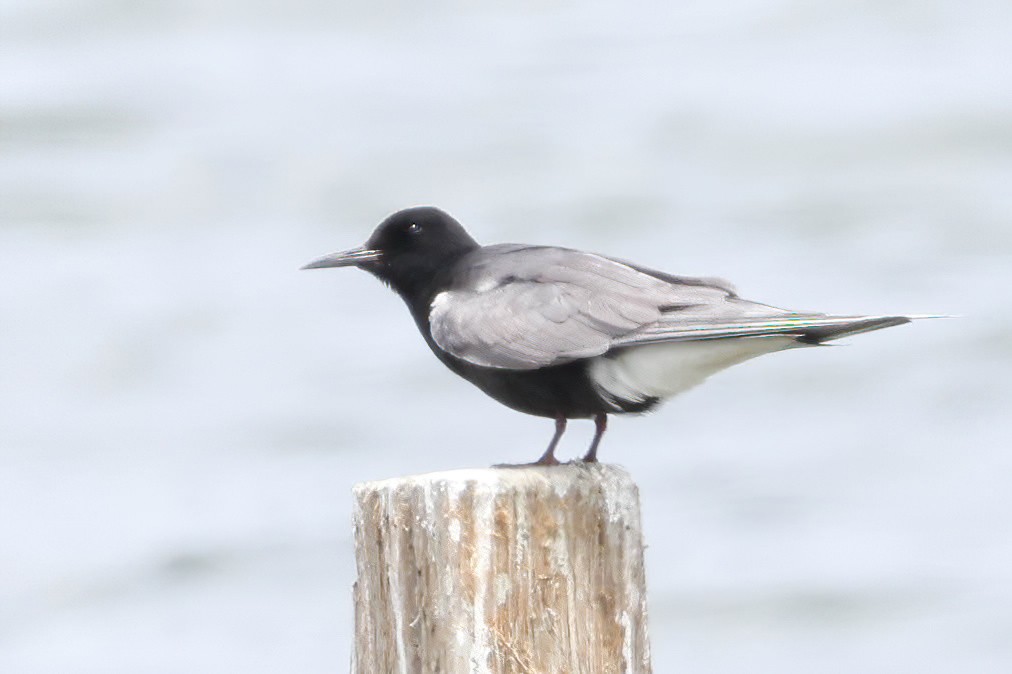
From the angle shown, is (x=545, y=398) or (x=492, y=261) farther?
(x=492, y=261)

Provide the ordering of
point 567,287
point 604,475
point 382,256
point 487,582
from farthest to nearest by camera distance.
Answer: point 382,256 < point 567,287 < point 604,475 < point 487,582

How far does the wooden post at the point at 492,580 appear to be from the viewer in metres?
4.16

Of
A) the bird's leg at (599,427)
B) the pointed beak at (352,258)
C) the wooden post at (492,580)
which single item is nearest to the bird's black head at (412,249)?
the pointed beak at (352,258)

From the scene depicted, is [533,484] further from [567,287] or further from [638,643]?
[567,287]

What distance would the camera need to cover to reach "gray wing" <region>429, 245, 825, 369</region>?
574 cm

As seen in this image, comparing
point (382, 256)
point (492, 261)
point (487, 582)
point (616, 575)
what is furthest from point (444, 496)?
point (382, 256)

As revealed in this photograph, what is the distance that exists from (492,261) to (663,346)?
4.10ft

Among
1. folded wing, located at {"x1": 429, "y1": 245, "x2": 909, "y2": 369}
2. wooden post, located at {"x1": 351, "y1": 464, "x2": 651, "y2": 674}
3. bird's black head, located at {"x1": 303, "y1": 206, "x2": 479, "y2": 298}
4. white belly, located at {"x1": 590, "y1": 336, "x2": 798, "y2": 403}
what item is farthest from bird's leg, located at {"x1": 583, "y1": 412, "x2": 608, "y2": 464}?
wooden post, located at {"x1": 351, "y1": 464, "x2": 651, "y2": 674}

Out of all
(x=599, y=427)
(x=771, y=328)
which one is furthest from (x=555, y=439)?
(x=771, y=328)

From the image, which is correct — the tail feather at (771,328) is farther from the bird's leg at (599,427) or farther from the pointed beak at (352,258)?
the pointed beak at (352,258)

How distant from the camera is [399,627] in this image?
4238 mm

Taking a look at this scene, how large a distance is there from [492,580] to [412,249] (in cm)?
342

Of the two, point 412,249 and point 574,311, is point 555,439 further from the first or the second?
point 412,249

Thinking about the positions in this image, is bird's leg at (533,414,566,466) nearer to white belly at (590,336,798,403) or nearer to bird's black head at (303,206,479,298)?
white belly at (590,336,798,403)
